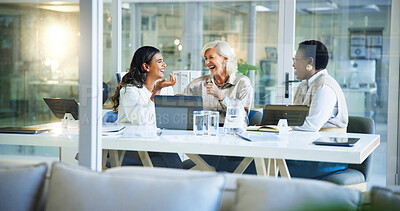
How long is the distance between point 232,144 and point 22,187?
51.2 inches

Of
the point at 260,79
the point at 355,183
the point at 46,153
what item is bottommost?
the point at 355,183

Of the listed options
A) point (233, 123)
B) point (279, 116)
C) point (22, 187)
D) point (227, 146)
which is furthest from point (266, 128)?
point (22, 187)

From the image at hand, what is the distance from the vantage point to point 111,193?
6.29ft

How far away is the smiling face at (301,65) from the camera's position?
4.81m

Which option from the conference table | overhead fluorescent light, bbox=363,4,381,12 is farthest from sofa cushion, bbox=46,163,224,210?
overhead fluorescent light, bbox=363,4,381,12

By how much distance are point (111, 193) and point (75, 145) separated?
748 millimetres

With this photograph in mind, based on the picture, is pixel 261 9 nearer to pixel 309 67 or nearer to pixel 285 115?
pixel 309 67

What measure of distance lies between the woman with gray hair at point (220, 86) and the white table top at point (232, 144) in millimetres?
880

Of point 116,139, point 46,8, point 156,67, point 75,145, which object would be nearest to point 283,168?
point 116,139

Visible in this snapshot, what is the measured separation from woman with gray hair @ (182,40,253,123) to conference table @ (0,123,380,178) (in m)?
0.86

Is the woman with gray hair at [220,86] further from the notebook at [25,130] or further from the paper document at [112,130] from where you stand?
the notebook at [25,130]

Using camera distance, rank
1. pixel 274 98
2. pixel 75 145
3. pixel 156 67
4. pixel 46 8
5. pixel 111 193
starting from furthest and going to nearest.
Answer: pixel 274 98 < pixel 156 67 < pixel 46 8 < pixel 75 145 < pixel 111 193

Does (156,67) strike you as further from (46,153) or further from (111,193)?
(111,193)

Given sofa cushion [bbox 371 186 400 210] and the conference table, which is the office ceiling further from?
sofa cushion [bbox 371 186 400 210]
